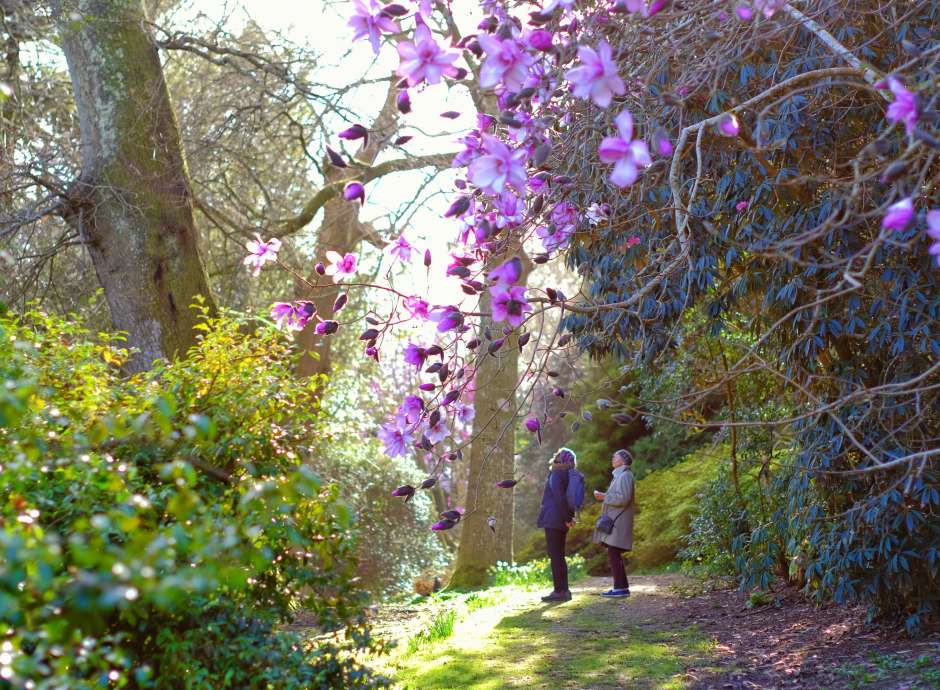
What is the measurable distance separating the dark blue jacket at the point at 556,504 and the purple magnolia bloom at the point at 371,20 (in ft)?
19.9

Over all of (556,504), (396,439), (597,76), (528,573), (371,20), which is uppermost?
(371,20)

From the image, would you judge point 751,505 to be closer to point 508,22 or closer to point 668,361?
point 668,361

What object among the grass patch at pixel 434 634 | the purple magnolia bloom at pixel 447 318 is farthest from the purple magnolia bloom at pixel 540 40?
the grass patch at pixel 434 634

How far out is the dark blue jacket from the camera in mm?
8227

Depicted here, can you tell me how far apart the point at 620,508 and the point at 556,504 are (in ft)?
1.94

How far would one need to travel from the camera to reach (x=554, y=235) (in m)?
4.10

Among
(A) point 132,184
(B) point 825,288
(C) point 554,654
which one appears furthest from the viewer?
(A) point 132,184

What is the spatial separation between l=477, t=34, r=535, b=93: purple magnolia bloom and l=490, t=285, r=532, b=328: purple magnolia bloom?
2.01 feet

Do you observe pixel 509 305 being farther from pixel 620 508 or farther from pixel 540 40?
pixel 620 508

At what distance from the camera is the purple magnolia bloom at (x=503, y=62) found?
249cm

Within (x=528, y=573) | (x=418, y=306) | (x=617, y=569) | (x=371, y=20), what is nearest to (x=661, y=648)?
(x=617, y=569)

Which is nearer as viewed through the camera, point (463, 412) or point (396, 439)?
point (396, 439)

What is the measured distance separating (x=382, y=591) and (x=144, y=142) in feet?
29.9

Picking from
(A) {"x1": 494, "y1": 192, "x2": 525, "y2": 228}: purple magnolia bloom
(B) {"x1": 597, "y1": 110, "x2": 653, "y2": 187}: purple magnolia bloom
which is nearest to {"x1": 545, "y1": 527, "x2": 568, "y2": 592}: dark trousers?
(A) {"x1": 494, "y1": 192, "x2": 525, "y2": 228}: purple magnolia bloom
